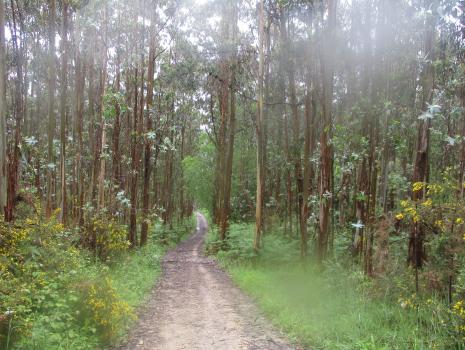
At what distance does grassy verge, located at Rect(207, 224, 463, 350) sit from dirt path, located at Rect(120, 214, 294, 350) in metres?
0.41

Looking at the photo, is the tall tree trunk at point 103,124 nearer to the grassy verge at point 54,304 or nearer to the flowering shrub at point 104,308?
the grassy verge at point 54,304

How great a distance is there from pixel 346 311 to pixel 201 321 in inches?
100.0

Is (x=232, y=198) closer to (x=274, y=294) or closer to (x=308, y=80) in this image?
(x=308, y=80)

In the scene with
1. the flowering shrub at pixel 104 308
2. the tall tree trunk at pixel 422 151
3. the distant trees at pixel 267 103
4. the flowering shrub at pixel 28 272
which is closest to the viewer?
the flowering shrub at pixel 28 272

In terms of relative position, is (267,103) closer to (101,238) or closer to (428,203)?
(101,238)

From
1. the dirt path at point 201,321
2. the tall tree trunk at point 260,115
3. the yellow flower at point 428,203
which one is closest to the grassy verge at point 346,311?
the dirt path at point 201,321

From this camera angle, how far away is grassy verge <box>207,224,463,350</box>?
5.67 meters

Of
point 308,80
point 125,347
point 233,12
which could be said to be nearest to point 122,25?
point 233,12

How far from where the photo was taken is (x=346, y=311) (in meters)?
7.28

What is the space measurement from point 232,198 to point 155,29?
43.1ft

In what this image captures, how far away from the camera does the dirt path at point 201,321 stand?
652cm

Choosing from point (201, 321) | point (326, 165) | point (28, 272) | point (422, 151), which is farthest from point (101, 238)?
point (422, 151)

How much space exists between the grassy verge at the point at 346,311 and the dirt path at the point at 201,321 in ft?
1.33

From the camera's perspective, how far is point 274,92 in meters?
19.0
